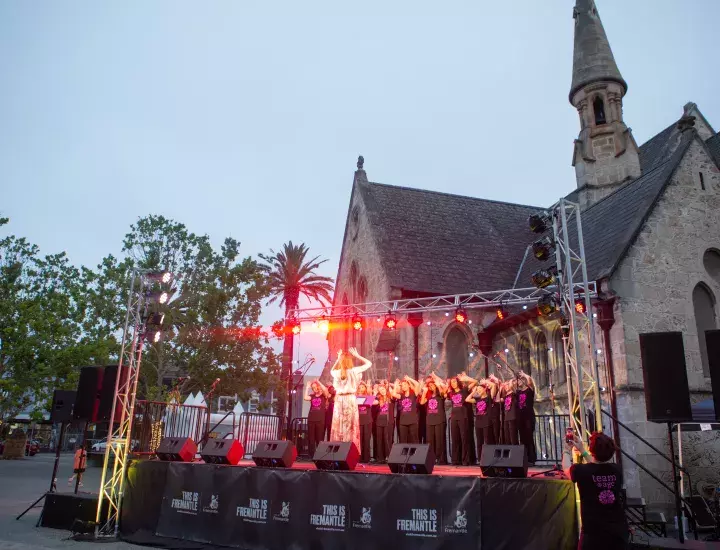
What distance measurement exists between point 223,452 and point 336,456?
2775mm

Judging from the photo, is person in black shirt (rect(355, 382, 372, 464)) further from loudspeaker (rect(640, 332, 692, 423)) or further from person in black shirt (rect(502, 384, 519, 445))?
loudspeaker (rect(640, 332, 692, 423))

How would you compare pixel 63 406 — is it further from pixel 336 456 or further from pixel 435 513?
pixel 435 513

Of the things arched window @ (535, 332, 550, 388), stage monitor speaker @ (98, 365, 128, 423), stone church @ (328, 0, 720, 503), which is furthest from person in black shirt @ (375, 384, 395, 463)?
stage monitor speaker @ (98, 365, 128, 423)

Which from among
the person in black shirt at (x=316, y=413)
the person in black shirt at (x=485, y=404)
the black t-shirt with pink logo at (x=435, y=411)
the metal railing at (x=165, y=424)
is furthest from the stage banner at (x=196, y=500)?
the person in black shirt at (x=485, y=404)

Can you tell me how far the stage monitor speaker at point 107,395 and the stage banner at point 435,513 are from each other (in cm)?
654

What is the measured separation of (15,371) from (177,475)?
21.4 m

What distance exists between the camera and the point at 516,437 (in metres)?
12.8

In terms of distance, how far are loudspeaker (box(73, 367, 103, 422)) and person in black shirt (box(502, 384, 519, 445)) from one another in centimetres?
926

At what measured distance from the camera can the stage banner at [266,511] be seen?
954cm

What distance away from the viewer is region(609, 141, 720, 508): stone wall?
1349 cm

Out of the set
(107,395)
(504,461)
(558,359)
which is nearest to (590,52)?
(558,359)

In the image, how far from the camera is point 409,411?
14.2 m

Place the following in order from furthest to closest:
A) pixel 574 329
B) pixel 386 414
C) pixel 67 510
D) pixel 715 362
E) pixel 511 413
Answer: pixel 386 414 < pixel 511 413 < pixel 67 510 < pixel 574 329 < pixel 715 362

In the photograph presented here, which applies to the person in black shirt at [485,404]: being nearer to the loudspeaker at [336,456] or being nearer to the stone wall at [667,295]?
the stone wall at [667,295]
